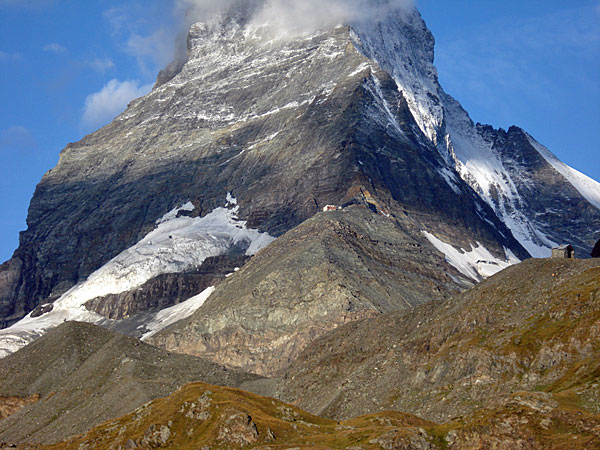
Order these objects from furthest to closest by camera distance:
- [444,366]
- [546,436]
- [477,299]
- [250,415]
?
[477,299] < [444,366] < [250,415] < [546,436]

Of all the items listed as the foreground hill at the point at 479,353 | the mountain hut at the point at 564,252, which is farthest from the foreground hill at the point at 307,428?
the mountain hut at the point at 564,252

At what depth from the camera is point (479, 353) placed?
147 m

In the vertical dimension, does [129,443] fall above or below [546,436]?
above

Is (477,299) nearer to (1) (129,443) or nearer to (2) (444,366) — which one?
(2) (444,366)

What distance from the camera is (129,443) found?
131 meters

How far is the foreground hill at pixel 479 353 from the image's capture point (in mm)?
132625

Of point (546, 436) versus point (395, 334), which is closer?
point (546, 436)

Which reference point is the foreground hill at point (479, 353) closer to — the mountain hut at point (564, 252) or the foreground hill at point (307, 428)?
the foreground hill at point (307, 428)

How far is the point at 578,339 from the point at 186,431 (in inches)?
2005

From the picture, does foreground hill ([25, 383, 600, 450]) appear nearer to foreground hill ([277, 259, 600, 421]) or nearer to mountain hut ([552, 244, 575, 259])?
foreground hill ([277, 259, 600, 421])

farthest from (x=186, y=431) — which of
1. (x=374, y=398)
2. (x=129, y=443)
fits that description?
(x=374, y=398)

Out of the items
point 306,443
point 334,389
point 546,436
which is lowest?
point 546,436

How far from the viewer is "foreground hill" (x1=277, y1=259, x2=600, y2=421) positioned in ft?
435

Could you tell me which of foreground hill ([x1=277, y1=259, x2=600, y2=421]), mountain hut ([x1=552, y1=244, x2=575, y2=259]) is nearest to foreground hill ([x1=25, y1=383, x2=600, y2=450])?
foreground hill ([x1=277, y1=259, x2=600, y2=421])
